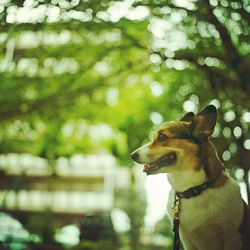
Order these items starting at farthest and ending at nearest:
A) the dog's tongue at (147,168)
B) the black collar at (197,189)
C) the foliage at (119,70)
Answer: the foliage at (119,70), the black collar at (197,189), the dog's tongue at (147,168)

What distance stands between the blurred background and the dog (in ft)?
8.73

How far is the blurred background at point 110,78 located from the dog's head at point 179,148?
2.59 meters

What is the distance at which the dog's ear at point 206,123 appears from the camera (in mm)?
3479

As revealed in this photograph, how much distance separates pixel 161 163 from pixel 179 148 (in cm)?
21

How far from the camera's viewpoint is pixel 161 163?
3.41 meters

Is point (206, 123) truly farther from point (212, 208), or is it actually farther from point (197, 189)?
point (212, 208)

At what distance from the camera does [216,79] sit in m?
7.29

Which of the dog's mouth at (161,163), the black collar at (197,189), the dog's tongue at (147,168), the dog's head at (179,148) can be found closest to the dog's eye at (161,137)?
the dog's head at (179,148)

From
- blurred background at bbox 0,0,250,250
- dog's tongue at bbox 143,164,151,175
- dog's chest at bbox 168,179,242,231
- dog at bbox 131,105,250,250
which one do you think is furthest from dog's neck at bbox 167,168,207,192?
blurred background at bbox 0,0,250,250

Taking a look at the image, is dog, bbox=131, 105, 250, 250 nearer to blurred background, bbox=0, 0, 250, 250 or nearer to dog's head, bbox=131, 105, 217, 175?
dog's head, bbox=131, 105, 217, 175

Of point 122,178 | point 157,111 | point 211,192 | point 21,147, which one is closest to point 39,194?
point 122,178

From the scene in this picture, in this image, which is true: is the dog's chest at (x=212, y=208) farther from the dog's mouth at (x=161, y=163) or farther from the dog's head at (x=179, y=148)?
the dog's mouth at (x=161, y=163)

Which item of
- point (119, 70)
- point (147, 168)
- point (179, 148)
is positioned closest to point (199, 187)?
point (179, 148)

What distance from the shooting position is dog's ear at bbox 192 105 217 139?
348 cm
